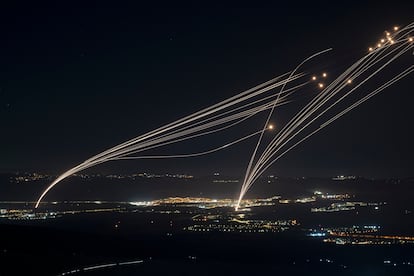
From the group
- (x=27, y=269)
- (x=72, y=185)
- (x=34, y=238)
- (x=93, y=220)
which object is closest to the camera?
(x=27, y=269)

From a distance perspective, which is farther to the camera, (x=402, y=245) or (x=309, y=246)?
(x=402, y=245)

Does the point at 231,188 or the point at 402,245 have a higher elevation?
the point at 231,188

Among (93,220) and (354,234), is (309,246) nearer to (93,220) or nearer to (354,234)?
(354,234)

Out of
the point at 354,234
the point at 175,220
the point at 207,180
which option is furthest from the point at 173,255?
the point at 207,180

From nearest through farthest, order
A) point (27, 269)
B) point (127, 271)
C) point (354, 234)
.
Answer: point (27, 269)
point (127, 271)
point (354, 234)

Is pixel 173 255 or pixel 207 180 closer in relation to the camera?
pixel 173 255

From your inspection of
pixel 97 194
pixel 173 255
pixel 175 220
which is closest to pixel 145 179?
pixel 97 194

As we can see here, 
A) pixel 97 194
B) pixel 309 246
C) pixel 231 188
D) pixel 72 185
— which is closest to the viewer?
pixel 309 246

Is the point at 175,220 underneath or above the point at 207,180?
underneath

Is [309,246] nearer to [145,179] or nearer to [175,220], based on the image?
[175,220]
